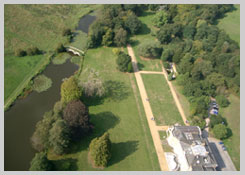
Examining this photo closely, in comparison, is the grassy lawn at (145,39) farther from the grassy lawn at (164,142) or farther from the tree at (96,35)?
the grassy lawn at (164,142)

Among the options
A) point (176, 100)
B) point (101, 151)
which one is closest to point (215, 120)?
point (176, 100)

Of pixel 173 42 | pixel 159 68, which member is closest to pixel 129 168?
pixel 159 68

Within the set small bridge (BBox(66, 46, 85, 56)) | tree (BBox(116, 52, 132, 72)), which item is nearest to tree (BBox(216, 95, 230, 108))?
tree (BBox(116, 52, 132, 72))

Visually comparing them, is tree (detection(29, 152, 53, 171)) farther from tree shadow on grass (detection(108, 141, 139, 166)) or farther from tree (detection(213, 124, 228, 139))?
tree (detection(213, 124, 228, 139))

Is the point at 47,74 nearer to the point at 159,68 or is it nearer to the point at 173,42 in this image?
the point at 159,68

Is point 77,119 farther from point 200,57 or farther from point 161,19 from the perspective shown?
point 161,19

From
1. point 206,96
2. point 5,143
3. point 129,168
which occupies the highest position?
point 206,96

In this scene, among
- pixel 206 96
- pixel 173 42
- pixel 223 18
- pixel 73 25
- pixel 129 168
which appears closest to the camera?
pixel 129 168
